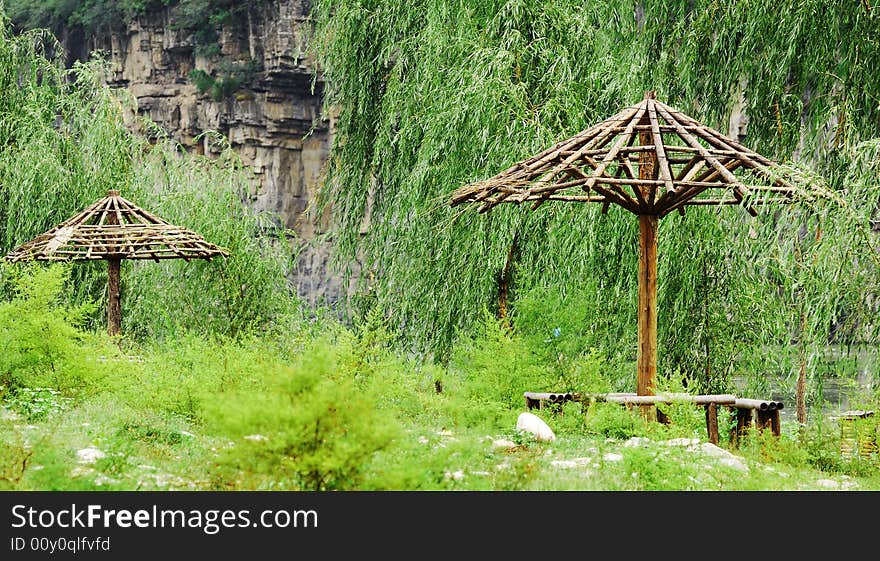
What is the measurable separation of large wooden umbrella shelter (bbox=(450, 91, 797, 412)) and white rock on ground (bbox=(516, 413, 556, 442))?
111cm

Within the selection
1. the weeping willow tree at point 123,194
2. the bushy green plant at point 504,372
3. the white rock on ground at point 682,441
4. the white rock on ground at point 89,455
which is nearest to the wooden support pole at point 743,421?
the bushy green plant at point 504,372

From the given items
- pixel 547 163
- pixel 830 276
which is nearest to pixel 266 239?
pixel 547 163

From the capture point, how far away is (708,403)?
8.18 metres

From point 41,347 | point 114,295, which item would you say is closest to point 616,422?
point 41,347

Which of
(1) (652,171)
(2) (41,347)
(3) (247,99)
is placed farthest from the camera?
(3) (247,99)

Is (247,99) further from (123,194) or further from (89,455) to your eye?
(89,455)

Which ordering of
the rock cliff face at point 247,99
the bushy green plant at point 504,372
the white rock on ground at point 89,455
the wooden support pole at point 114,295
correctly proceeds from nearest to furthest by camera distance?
the white rock on ground at point 89,455 < the bushy green plant at point 504,372 < the wooden support pole at point 114,295 < the rock cliff face at point 247,99

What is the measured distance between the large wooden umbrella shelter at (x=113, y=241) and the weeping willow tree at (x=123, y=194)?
1940mm

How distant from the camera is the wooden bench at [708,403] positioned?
26.3ft

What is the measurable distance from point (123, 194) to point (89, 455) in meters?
9.20

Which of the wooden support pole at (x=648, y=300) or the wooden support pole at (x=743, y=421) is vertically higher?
the wooden support pole at (x=648, y=300)

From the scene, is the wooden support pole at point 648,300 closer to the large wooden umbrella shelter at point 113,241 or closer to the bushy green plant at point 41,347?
the bushy green plant at point 41,347

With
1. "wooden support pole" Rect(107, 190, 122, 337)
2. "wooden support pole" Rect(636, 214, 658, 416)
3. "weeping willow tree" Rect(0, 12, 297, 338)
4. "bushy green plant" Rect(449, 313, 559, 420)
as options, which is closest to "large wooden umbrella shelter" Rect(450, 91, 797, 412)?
"wooden support pole" Rect(636, 214, 658, 416)

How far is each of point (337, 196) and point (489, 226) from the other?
3.46m
